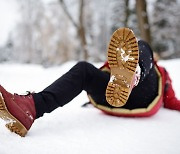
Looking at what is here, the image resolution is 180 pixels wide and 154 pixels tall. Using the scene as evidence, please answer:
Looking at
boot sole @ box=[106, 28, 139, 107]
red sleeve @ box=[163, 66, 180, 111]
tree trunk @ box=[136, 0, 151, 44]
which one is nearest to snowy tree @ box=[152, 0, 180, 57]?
tree trunk @ box=[136, 0, 151, 44]

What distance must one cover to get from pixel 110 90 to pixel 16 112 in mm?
491

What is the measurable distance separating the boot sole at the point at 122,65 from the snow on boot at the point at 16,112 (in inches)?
16.4

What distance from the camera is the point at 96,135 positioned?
65.8 inches

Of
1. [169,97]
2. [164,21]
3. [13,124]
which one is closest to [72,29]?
[164,21]

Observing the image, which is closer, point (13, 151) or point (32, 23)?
point (13, 151)

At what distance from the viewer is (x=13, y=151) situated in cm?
134

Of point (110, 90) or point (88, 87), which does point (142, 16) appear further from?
point (110, 90)

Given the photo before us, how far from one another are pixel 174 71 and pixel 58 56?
2051 centimetres

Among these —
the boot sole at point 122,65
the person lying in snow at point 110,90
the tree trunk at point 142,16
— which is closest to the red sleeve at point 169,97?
the person lying in snow at point 110,90

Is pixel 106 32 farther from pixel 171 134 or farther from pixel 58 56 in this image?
pixel 171 134

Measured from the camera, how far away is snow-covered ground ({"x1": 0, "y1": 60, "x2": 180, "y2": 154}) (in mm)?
1438

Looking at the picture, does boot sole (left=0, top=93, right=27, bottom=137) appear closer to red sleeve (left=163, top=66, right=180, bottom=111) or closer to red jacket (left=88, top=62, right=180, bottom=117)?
red jacket (left=88, top=62, right=180, bottom=117)

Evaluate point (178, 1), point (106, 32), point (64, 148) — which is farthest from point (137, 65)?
point (106, 32)

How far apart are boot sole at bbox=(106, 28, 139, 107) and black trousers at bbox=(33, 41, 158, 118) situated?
147mm
